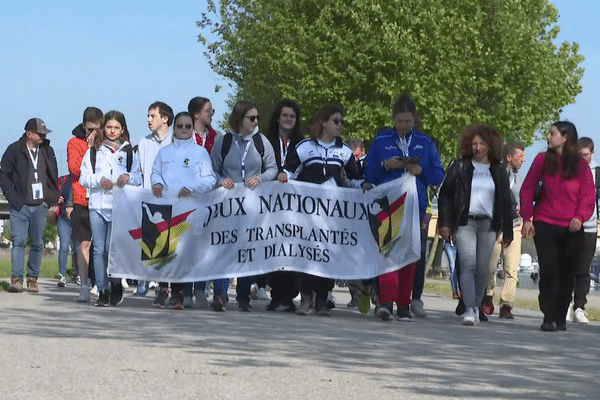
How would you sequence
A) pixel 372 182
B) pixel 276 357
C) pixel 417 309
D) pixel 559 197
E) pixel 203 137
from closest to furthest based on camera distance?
1. pixel 276 357
2. pixel 559 197
3. pixel 372 182
4. pixel 417 309
5. pixel 203 137

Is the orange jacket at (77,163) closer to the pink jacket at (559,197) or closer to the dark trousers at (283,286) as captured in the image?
the dark trousers at (283,286)

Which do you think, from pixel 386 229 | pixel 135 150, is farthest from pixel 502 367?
pixel 135 150

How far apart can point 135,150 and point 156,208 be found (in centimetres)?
66

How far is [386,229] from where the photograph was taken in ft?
48.4

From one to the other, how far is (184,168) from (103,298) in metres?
1.44

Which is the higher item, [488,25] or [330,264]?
[488,25]

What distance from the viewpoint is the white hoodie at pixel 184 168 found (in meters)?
14.6

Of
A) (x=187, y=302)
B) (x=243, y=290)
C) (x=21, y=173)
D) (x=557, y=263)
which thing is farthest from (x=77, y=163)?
(x=557, y=263)

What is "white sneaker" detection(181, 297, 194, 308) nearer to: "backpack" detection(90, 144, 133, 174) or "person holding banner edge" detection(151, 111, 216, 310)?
"person holding banner edge" detection(151, 111, 216, 310)

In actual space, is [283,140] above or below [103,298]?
above

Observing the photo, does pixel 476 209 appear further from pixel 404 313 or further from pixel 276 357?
pixel 276 357

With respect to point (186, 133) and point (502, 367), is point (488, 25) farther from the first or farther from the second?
point (502, 367)

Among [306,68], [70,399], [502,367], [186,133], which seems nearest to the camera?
[70,399]

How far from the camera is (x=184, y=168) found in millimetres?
14797
